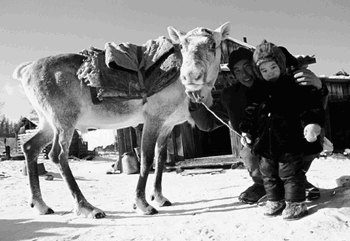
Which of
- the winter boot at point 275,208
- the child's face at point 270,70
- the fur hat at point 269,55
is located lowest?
the winter boot at point 275,208

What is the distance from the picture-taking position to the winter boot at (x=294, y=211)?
2225mm

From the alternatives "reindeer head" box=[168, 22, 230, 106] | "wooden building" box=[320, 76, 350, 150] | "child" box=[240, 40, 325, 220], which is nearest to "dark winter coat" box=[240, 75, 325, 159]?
"child" box=[240, 40, 325, 220]

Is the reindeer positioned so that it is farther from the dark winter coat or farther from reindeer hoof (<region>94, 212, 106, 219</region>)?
the dark winter coat

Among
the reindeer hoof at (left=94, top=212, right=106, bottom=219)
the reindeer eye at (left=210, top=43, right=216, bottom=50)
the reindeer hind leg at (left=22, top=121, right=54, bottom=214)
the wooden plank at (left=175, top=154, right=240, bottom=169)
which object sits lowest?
the wooden plank at (left=175, top=154, right=240, bottom=169)

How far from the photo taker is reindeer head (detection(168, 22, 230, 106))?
8.41ft

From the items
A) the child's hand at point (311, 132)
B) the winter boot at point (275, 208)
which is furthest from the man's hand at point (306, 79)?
the winter boot at point (275, 208)

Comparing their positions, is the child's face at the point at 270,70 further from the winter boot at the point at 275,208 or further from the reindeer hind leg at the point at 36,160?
the reindeer hind leg at the point at 36,160

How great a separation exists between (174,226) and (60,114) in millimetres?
2019

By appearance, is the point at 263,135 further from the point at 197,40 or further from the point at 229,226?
the point at 197,40

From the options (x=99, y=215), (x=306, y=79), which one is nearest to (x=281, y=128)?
(x=306, y=79)

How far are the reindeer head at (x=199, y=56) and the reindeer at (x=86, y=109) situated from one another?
0.01 m

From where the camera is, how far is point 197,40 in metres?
2.88

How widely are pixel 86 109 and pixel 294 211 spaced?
2.72 m

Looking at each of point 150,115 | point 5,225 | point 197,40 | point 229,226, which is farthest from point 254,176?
point 5,225
